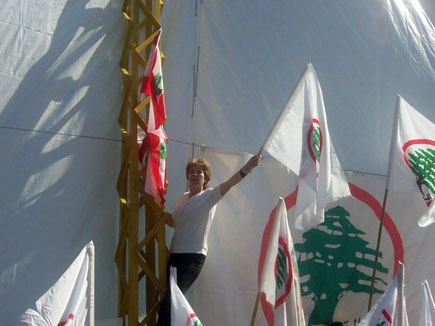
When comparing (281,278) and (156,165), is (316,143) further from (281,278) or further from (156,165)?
(156,165)

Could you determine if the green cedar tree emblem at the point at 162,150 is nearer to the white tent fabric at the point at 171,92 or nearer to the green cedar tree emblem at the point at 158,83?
the green cedar tree emblem at the point at 158,83

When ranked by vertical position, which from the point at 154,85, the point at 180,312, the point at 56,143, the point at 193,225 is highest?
the point at 154,85

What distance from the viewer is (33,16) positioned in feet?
12.6

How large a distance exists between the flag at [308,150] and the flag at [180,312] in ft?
2.61

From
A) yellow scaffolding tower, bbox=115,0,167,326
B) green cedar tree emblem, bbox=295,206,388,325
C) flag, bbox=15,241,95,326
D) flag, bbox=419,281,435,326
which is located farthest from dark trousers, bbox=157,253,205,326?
flag, bbox=419,281,435,326

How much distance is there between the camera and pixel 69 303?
2912 millimetres

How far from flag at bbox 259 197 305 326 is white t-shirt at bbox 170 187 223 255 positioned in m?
0.39

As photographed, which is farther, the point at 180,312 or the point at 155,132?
the point at 155,132

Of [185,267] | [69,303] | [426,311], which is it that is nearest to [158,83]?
[185,267]

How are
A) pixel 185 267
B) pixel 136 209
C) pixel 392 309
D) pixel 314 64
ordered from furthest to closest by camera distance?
pixel 314 64 < pixel 136 209 < pixel 185 267 < pixel 392 309

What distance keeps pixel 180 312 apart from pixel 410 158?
1.77 metres

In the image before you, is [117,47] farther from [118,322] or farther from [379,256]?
[379,256]

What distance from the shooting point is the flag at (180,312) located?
3.30m

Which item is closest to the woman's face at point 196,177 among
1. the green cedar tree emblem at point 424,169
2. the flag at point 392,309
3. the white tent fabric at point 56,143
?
the white tent fabric at point 56,143
